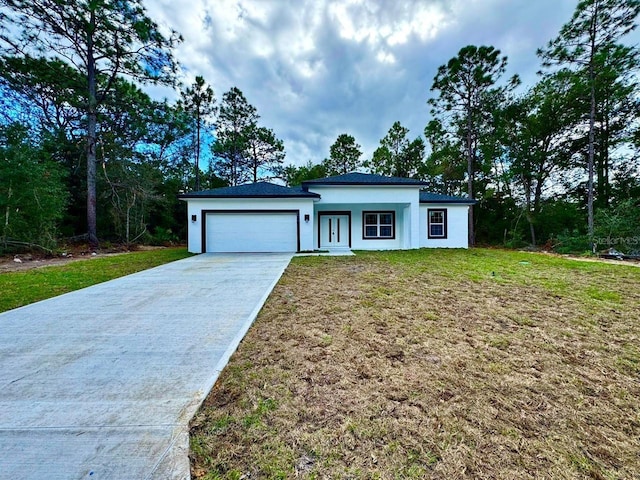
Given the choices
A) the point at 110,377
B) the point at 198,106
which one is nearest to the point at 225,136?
the point at 198,106

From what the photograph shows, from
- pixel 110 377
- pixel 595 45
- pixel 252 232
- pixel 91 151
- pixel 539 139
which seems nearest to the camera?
pixel 110 377

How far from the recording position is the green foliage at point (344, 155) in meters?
25.7

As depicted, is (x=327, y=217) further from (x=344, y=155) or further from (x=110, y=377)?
(x=344, y=155)

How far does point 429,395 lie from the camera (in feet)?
6.77

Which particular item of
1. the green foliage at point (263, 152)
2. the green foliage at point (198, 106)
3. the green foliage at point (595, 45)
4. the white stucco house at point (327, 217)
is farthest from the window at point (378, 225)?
the green foliage at point (198, 106)

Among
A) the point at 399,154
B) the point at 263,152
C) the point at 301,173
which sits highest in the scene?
the point at 263,152

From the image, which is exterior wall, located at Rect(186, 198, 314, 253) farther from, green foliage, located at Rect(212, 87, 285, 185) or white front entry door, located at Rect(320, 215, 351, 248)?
green foliage, located at Rect(212, 87, 285, 185)

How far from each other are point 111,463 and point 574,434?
270cm

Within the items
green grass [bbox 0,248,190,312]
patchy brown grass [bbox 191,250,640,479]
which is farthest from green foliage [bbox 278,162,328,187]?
patchy brown grass [bbox 191,250,640,479]

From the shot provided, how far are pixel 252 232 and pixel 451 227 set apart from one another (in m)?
9.67

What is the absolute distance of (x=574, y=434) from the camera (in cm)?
167

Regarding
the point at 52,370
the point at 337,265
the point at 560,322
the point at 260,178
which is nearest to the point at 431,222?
the point at 337,265

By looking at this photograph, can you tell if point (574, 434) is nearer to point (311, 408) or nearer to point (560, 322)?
point (311, 408)

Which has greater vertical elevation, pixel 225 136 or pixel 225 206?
pixel 225 136
